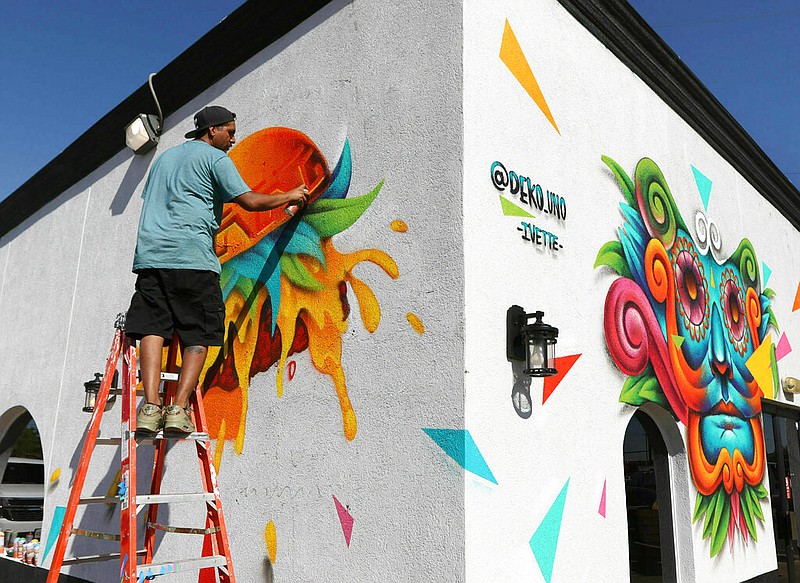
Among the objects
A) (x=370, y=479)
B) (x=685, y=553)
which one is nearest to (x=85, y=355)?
(x=370, y=479)

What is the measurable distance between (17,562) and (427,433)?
18.6ft

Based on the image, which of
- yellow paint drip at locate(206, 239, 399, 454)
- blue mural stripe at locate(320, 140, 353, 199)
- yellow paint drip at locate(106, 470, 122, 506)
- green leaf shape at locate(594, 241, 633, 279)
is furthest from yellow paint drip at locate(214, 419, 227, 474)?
green leaf shape at locate(594, 241, 633, 279)

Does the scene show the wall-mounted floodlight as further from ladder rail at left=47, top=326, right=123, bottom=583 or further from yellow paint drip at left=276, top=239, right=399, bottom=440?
ladder rail at left=47, top=326, right=123, bottom=583

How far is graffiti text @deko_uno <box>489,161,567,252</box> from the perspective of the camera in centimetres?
371

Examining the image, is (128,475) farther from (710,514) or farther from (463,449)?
(710,514)

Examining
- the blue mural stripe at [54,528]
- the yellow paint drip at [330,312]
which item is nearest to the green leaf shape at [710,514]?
the yellow paint drip at [330,312]

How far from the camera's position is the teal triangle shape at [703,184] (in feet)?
20.5

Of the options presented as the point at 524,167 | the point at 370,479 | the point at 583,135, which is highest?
the point at 583,135

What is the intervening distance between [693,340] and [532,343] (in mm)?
2708

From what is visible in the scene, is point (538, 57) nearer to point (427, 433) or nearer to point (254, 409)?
point (427, 433)

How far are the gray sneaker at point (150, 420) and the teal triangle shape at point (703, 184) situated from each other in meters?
5.07

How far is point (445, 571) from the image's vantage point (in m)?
3.11

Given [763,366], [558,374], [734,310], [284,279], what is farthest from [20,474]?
[763,366]

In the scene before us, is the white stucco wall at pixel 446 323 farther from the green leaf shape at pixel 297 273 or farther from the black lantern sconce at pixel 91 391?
the black lantern sconce at pixel 91 391
